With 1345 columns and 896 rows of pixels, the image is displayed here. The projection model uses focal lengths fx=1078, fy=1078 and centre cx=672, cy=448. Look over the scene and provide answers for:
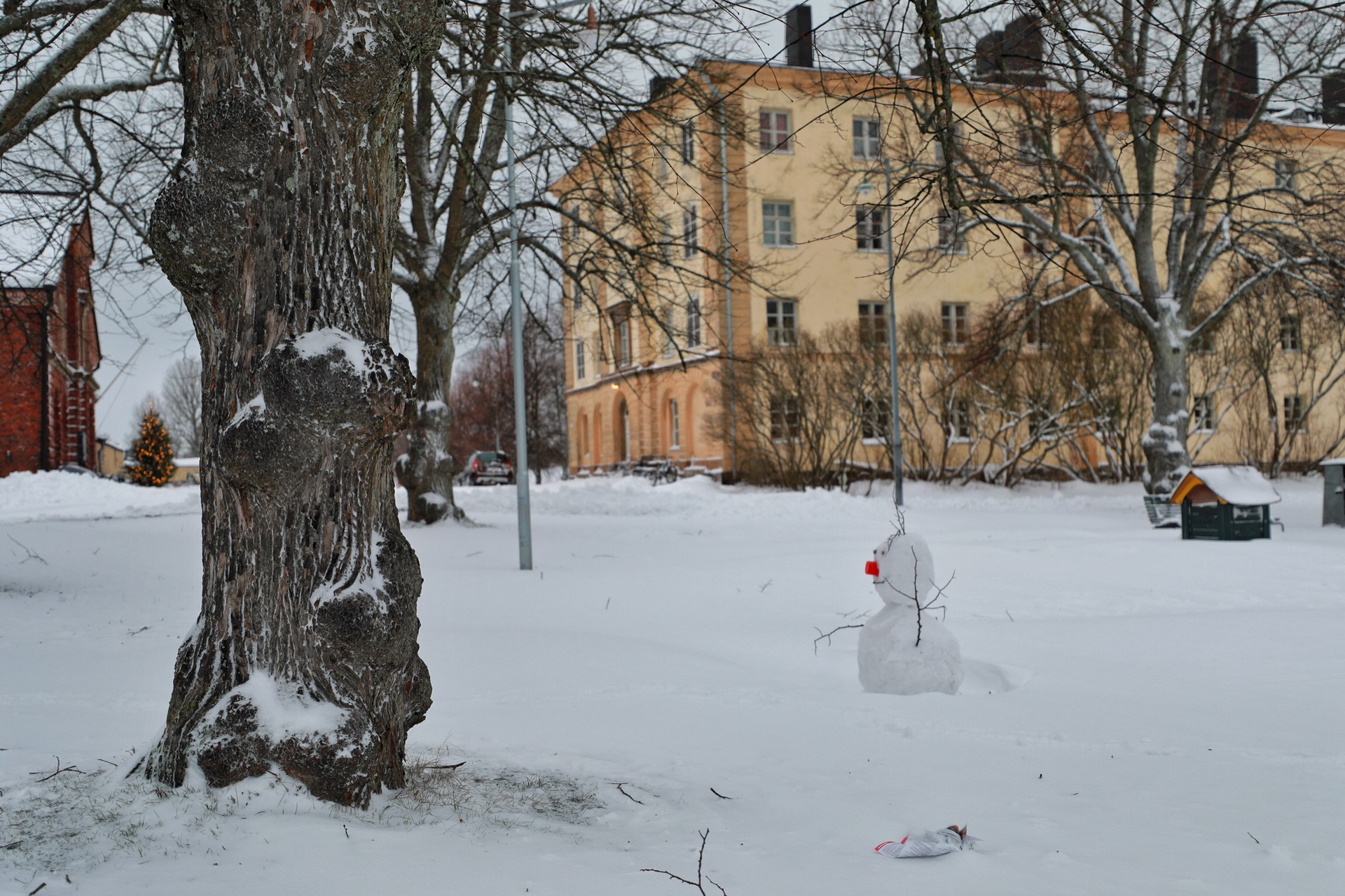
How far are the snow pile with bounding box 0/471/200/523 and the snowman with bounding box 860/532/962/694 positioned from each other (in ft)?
61.3

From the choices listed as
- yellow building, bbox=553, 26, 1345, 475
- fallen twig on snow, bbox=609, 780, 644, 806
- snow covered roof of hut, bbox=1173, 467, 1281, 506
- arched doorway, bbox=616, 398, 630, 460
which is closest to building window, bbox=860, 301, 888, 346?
yellow building, bbox=553, 26, 1345, 475

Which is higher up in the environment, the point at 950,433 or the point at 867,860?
the point at 950,433

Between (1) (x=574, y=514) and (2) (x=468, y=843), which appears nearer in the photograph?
(2) (x=468, y=843)

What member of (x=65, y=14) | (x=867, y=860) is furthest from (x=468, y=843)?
(x=65, y=14)

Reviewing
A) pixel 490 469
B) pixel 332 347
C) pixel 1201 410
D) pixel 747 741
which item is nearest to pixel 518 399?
pixel 747 741

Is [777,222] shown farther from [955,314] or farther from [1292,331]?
[1292,331]

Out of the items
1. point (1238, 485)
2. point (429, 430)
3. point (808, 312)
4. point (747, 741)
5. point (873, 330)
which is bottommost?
point (747, 741)

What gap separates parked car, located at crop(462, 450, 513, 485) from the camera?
153 ft

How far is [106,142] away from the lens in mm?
13719

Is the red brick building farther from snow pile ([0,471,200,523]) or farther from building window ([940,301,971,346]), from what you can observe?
building window ([940,301,971,346])

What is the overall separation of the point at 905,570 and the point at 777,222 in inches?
1245

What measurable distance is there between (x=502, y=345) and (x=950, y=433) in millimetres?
33073

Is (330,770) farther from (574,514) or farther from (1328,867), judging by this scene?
(574,514)

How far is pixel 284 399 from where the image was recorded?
3.60 m
